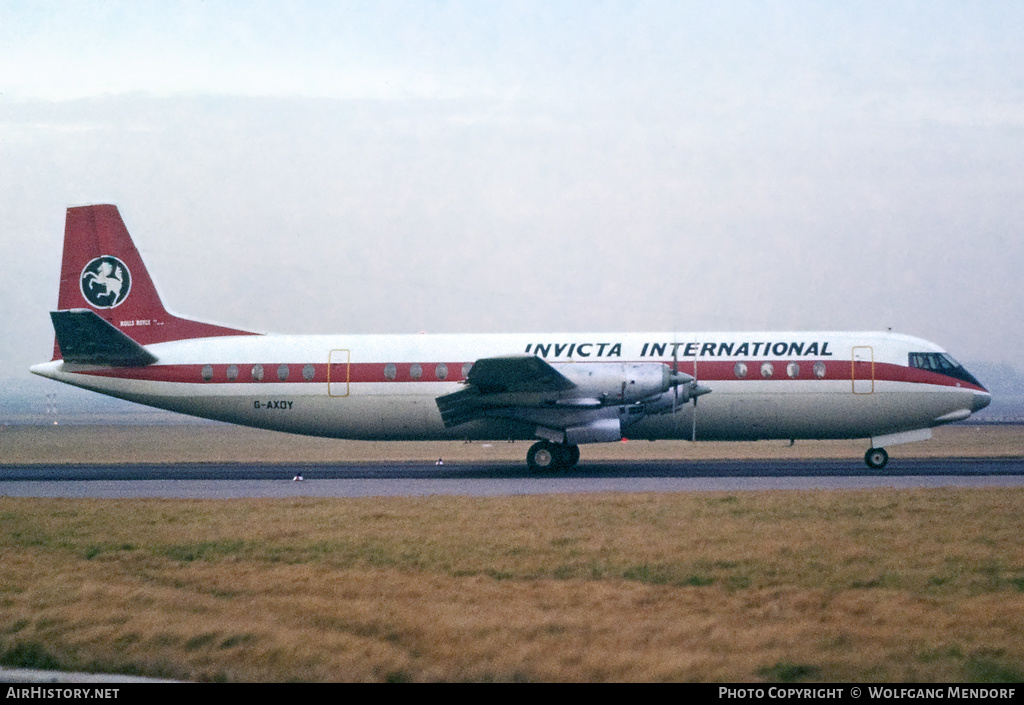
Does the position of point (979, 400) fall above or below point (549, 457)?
above

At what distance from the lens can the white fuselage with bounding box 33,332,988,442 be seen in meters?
25.9

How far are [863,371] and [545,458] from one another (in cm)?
932

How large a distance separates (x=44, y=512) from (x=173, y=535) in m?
4.64

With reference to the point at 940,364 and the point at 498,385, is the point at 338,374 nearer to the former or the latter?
the point at 498,385

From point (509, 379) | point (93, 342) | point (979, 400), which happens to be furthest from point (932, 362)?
point (93, 342)

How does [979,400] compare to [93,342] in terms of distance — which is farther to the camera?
[93,342]

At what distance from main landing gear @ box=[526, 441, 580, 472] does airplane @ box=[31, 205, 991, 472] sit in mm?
40

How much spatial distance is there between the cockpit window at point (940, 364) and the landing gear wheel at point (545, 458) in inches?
411

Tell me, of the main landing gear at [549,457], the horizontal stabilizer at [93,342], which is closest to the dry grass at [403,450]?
the main landing gear at [549,457]

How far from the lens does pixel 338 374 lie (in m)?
27.1

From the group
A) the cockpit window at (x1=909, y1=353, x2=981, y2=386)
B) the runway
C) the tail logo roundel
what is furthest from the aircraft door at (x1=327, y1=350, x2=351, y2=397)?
the cockpit window at (x1=909, y1=353, x2=981, y2=386)

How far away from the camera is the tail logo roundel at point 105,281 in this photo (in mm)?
28594

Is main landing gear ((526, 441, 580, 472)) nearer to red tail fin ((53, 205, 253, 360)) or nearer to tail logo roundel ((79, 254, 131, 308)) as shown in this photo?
red tail fin ((53, 205, 253, 360))
